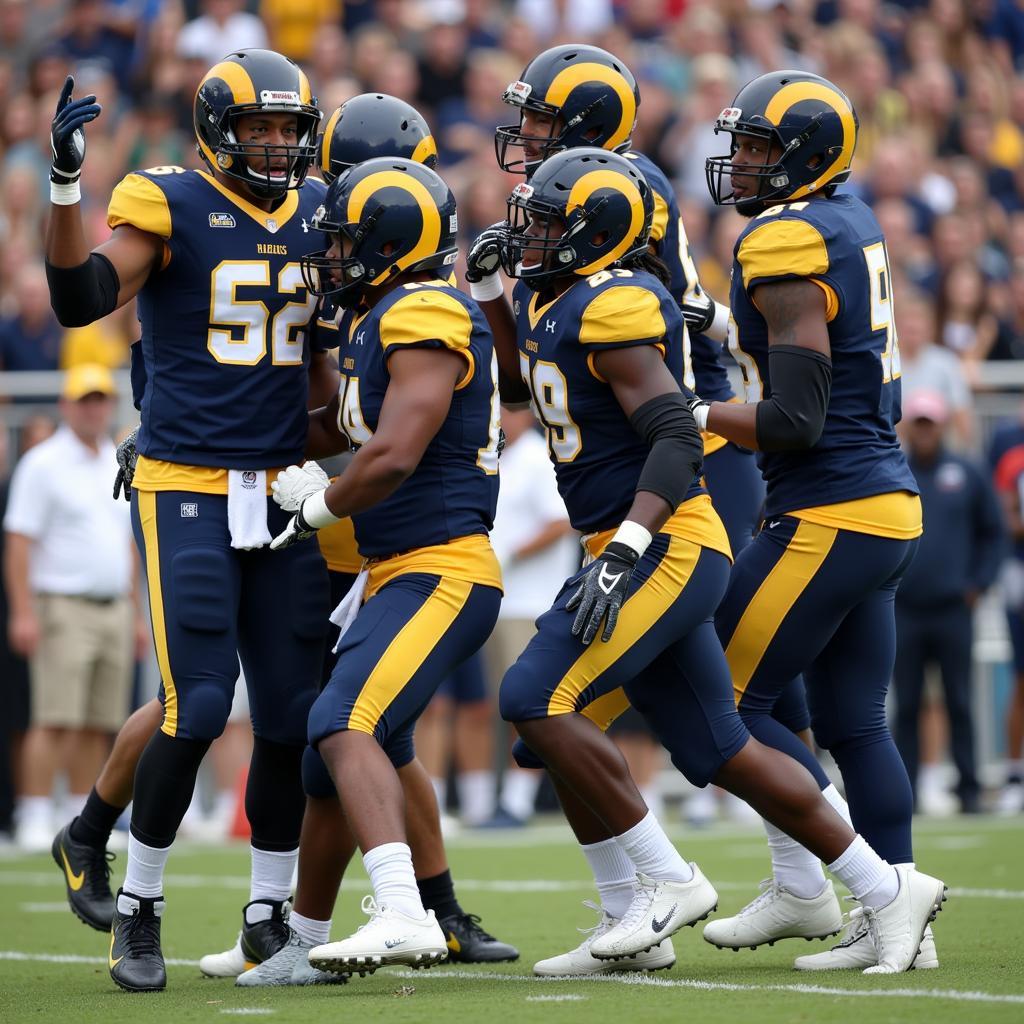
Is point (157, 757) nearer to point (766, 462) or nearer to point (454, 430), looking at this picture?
point (454, 430)

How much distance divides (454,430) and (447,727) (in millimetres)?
6132

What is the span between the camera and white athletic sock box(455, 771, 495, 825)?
10336 millimetres

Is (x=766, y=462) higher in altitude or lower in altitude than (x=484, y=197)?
lower

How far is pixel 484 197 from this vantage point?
1162 centimetres

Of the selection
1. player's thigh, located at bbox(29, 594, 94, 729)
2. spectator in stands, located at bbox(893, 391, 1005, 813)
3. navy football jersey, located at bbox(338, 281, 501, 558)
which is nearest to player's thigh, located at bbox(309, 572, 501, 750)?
navy football jersey, located at bbox(338, 281, 501, 558)

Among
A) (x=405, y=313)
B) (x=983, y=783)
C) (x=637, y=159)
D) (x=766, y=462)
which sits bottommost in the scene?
(x=983, y=783)

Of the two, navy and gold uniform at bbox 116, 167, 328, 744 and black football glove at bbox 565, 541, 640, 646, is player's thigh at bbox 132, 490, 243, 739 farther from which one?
black football glove at bbox 565, 541, 640, 646

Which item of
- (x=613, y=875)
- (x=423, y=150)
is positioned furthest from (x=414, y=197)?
(x=613, y=875)

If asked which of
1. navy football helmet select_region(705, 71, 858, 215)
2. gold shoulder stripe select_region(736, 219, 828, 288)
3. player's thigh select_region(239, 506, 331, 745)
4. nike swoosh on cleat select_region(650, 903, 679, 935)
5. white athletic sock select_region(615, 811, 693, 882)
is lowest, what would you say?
nike swoosh on cleat select_region(650, 903, 679, 935)

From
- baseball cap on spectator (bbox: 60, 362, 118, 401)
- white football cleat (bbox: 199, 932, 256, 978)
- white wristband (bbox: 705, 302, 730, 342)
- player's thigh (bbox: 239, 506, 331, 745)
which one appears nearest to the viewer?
player's thigh (bbox: 239, 506, 331, 745)

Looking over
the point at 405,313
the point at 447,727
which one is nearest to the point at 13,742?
the point at 447,727

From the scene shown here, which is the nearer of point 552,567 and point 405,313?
point 405,313

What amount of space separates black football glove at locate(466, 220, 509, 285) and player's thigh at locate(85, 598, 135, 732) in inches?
190

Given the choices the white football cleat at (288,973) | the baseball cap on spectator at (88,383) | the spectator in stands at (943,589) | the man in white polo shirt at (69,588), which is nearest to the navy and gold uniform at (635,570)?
the white football cleat at (288,973)
